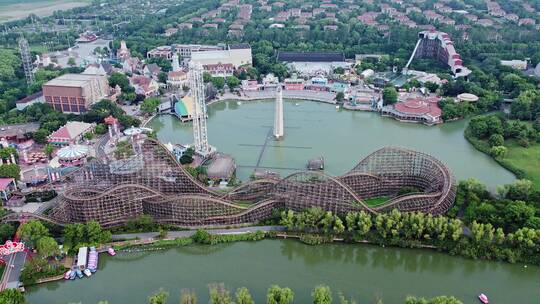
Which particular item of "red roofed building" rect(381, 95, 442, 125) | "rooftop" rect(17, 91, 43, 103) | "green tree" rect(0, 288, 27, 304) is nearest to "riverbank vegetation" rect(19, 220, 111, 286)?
"green tree" rect(0, 288, 27, 304)

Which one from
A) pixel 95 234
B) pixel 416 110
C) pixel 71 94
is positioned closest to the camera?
pixel 95 234

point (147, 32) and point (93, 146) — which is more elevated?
point (147, 32)

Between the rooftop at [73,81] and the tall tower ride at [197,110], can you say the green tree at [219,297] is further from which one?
the rooftop at [73,81]

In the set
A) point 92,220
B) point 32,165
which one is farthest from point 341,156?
point 32,165

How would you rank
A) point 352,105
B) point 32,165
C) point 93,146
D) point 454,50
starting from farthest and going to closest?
point 454,50 < point 352,105 < point 93,146 < point 32,165

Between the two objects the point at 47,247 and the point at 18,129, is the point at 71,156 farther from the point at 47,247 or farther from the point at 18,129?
the point at 47,247

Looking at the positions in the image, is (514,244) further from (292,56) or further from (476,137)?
(292,56)

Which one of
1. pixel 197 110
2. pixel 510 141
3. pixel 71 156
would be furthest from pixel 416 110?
pixel 71 156
